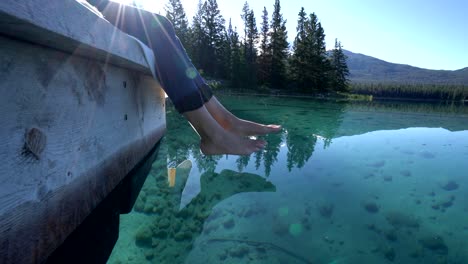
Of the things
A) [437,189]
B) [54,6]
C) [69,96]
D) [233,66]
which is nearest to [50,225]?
[69,96]

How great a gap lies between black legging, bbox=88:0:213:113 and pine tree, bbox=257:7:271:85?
1076 inches

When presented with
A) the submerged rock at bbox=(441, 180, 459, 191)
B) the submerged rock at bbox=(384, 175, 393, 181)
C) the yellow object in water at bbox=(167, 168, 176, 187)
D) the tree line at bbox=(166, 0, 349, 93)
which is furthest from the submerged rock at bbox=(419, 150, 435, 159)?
the tree line at bbox=(166, 0, 349, 93)

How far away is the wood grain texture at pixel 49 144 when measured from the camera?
85cm

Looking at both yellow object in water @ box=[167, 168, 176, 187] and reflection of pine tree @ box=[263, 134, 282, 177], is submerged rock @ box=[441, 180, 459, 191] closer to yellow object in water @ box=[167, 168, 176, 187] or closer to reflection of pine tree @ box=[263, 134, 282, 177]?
reflection of pine tree @ box=[263, 134, 282, 177]

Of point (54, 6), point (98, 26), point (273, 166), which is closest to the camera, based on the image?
point (54, 6)

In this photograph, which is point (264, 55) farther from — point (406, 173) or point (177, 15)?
point (406, 173)

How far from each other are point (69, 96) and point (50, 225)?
62cm

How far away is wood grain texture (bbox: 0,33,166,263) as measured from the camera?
85 centimetres

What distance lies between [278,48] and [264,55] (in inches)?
73.0

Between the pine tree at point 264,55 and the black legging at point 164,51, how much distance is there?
27.3m

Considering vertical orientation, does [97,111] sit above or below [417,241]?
above

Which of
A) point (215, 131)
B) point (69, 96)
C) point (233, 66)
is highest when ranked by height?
point (233, 66)

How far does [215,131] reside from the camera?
202 cm

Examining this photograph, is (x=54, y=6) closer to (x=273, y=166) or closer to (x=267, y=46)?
(x=273, y=166)
